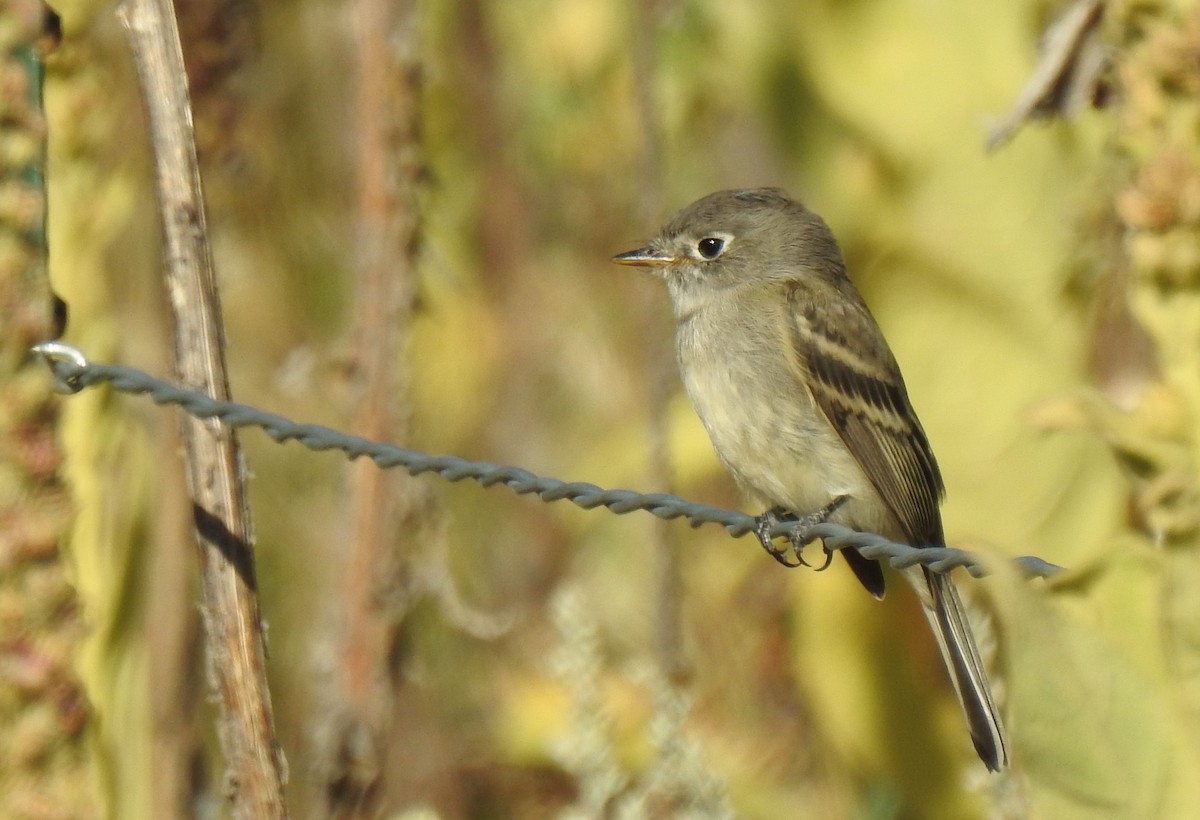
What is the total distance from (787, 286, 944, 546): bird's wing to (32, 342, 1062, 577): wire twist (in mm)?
1014

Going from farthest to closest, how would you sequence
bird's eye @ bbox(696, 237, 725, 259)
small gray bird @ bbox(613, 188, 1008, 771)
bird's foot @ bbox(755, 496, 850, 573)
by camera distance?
bird's eye @ bbox(696, 237, 725, 259) → small gray bird @ bbox(613, 188, 1008, 771) → bird's foot @ bbox(755, 496, 850, 573)

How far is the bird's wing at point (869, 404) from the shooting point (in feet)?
11.5

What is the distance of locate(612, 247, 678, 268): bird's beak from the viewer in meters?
3.70

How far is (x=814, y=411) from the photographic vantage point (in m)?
3.51

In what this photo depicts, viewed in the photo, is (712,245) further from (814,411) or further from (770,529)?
(770,529)

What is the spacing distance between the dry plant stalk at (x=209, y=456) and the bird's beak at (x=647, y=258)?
144 cm

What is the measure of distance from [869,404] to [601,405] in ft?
7.31

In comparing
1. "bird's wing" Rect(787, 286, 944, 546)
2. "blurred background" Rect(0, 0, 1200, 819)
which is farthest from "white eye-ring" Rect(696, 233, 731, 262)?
"blurred background" Rect(0, 0, 1200, 819)

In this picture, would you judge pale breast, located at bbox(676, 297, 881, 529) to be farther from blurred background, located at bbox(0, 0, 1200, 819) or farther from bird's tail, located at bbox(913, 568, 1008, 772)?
blurred background, located at bbox(0, 0, 1200, 819)

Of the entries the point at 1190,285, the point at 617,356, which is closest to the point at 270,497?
the point at 617,356

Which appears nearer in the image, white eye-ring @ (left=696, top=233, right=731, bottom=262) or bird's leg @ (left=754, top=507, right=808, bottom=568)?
bird's leg @ (left=754, top=507, right=808, bottom=568)

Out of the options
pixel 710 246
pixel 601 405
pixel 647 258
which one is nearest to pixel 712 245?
pixel 710 246

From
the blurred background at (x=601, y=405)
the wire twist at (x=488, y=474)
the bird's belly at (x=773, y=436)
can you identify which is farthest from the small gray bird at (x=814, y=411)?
the wire twist at (x=488, y=474)

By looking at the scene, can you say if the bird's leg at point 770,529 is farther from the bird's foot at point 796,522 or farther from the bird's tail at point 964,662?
the bird's tail at point 964,662
